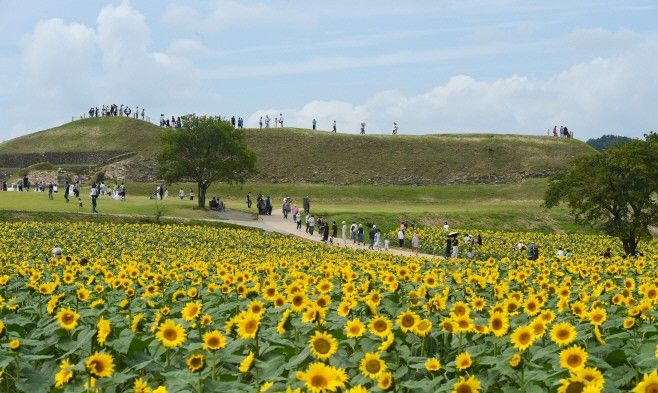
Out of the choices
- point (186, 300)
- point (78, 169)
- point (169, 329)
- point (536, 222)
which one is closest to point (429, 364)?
point (169, 329)

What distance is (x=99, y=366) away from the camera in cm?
495

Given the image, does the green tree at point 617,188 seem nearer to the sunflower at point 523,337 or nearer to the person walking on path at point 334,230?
the person walking on path at point 334,230

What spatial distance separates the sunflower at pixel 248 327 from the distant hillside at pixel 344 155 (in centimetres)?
9149

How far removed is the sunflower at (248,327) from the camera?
591cm

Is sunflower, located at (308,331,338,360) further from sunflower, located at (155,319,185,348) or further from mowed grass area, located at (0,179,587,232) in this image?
mowed grass area, located at (0,179,587,232)

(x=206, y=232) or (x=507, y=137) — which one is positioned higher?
(x=507, y=137)

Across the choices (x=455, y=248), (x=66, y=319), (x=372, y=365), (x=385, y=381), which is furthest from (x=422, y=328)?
(x=455, y=248)

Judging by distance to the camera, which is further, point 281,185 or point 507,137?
point 507,137

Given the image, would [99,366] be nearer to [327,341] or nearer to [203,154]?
[327,341]

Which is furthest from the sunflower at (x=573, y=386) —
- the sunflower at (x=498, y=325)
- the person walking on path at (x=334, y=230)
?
the person walking on path at (x=334, y=230)

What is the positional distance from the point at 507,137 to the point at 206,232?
81.9 metres

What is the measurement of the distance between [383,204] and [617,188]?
4154cm

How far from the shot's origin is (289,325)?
6457mm

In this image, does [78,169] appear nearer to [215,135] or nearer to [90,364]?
[215,135]
